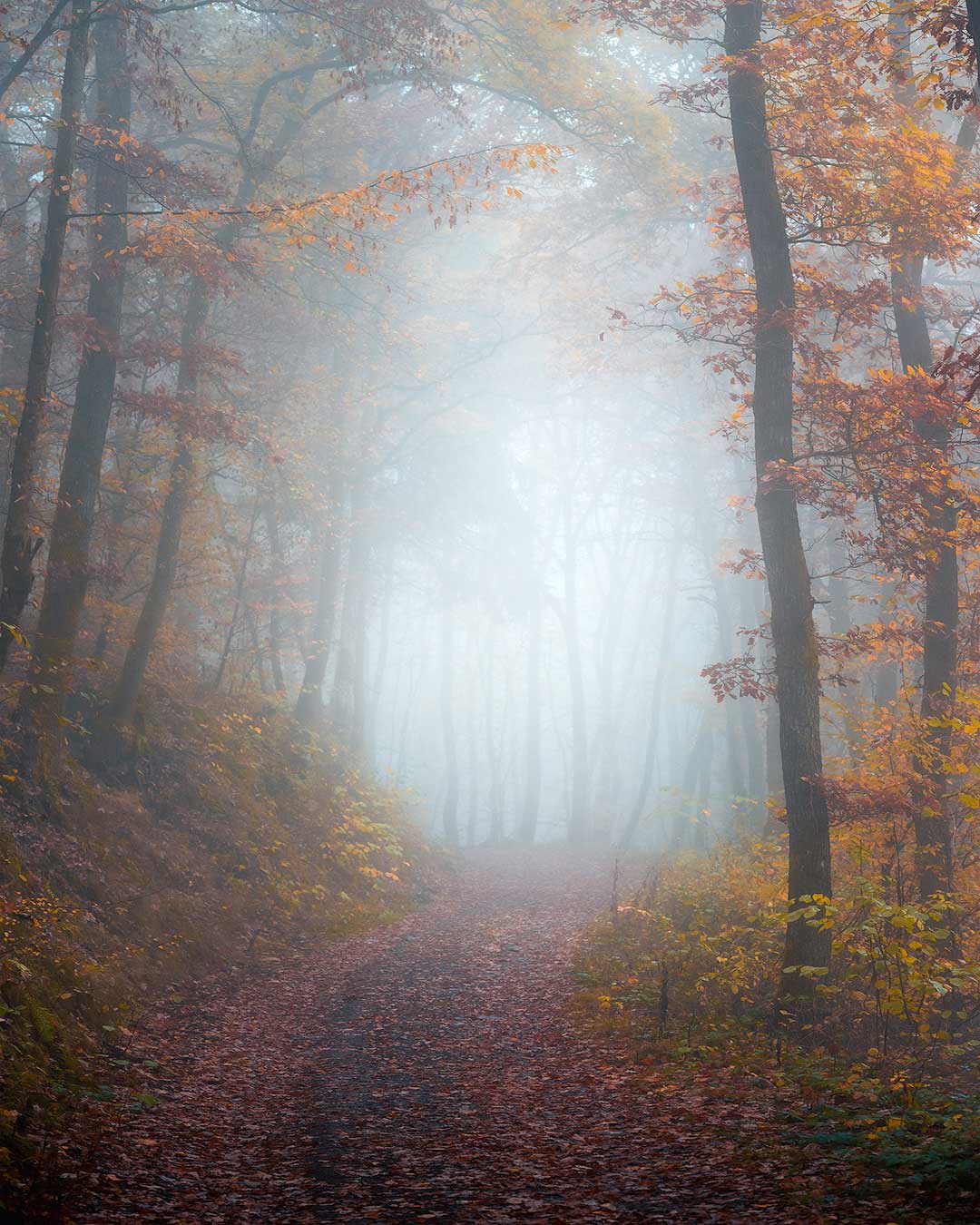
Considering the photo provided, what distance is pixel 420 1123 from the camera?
623 centimetres

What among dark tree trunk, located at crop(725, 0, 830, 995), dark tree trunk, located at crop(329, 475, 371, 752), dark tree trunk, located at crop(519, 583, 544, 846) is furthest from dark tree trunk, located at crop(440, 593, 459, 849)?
dark tree trunk, located at crop(725, 0, 830, 995)

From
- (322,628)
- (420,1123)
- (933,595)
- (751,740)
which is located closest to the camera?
(420,1123)

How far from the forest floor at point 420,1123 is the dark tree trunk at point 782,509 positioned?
91.8 inches

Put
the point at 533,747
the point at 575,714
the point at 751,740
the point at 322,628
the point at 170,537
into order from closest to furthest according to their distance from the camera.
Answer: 1. the point at 170,537
2. the point at 322,628
3. the point at 751,740
4. the point at 575,714
5. the point at 533,747

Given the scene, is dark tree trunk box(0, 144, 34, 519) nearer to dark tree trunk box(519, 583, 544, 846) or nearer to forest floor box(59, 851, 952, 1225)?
forest floor box(59, 851, 952, 1225)

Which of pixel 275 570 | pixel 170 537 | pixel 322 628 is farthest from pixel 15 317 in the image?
pixel 322 628

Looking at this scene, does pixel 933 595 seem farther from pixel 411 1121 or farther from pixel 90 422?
pixel 90 422

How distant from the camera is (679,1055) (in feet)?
23.9

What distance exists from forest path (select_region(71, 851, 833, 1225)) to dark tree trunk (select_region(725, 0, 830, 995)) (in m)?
2.49

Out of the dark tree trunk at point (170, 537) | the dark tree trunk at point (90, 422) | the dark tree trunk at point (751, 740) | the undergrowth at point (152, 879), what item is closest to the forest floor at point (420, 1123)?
the undergrowth at point (152, 879)

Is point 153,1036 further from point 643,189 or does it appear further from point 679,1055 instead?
point 643,189

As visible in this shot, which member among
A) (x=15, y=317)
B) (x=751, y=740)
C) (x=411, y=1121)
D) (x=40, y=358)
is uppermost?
(x=15, y=317)

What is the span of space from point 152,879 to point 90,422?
231 inches

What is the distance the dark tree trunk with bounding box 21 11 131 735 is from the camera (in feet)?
34.2
